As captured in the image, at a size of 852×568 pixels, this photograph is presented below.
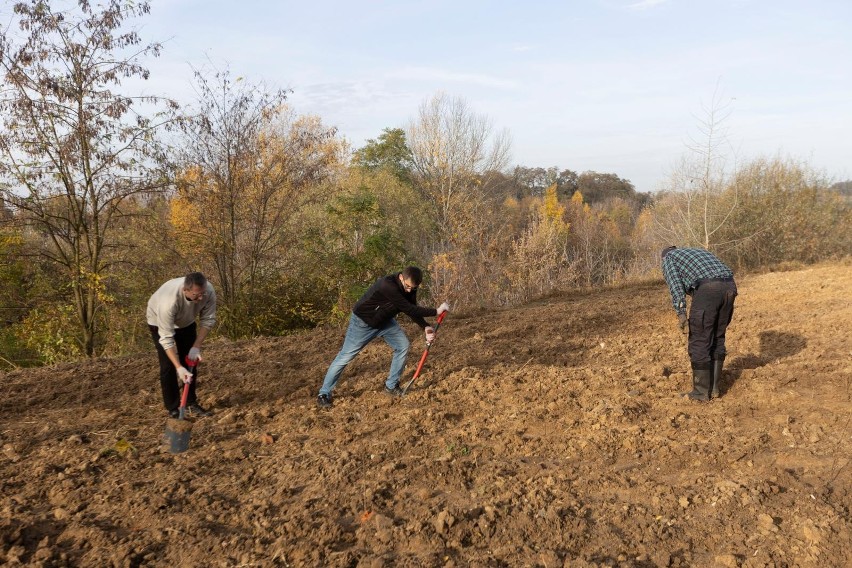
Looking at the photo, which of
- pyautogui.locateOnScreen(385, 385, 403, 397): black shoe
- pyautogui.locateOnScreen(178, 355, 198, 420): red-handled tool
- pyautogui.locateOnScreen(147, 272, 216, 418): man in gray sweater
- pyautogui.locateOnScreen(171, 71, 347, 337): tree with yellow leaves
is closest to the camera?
pyautogui.locateOnScreen(178, 355, 198, 420): red-handled tool

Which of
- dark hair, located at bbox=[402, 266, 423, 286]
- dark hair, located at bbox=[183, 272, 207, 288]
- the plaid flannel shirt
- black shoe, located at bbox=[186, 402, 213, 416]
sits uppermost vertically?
dark hair, located at bbox=[183, 272, 207, 288]

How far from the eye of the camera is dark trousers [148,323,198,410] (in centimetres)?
536

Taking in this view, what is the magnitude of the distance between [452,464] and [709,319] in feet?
9.38

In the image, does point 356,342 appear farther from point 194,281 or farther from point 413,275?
point 194,281

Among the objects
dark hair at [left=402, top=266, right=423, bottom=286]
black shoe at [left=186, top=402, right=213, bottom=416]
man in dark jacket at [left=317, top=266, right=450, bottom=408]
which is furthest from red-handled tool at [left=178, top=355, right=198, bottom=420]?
dark hair at [left=402, top=266, right=423, bottom=286]

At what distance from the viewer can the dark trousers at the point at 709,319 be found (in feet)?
17.8

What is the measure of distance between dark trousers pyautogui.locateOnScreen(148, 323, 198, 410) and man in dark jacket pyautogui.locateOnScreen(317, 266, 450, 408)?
1337 mm

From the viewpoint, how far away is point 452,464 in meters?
4.39

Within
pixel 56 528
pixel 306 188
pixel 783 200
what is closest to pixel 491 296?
pixel 306 188

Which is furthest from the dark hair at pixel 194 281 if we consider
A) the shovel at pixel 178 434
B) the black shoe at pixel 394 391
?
the black shoe at pixel 394 391

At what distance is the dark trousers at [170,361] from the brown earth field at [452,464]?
0.31 metres

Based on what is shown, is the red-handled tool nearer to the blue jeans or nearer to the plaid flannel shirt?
the blue jeans

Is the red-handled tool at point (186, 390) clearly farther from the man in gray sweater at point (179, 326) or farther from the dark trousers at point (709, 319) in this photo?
the dark trousers at point (709, 319)

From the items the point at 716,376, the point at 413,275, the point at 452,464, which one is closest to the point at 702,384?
the point at 716,376
